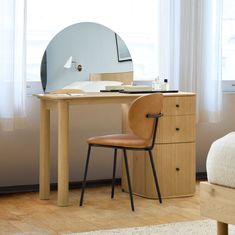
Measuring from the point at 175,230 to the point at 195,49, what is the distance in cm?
186

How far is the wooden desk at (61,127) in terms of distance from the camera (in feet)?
14.3

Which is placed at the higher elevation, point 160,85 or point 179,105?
point 160,85

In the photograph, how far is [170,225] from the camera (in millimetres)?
3846

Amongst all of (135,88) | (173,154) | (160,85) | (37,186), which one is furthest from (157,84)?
(37,186)

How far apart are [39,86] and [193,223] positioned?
1.60 m

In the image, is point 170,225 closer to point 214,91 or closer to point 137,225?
point 137,225

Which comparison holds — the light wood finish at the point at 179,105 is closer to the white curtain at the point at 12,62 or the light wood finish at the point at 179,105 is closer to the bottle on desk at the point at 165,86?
the bottle on desk at the point at 165,86

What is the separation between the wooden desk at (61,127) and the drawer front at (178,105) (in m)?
0.03

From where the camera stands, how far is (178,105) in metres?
4.64

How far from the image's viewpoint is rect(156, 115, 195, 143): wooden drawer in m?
4.58

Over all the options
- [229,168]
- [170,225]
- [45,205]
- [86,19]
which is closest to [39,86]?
[86,19]

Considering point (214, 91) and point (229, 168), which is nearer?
point (229, 168)

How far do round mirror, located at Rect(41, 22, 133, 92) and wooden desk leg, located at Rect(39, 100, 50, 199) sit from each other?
0.73 feet

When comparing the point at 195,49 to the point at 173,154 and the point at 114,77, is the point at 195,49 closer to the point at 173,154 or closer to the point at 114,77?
the point at 114,77
